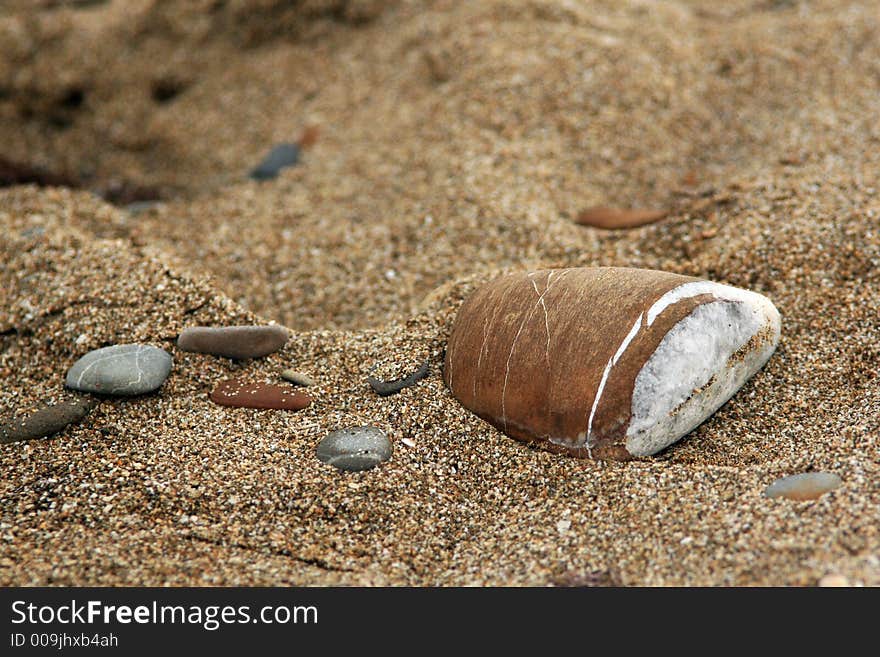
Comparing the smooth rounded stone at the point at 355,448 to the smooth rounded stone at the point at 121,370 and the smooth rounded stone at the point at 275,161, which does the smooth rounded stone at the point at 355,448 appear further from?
the smooth rounded stone at the point at 275,161

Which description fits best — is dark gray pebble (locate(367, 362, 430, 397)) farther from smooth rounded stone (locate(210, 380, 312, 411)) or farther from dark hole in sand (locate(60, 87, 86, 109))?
dark hole in sand (locate(60, 87, 86, 109))

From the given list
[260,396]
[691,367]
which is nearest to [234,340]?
[260,396]

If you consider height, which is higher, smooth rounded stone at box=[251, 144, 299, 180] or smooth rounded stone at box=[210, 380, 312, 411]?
smooth rounded stone at box=[251, 144, 299, 180]

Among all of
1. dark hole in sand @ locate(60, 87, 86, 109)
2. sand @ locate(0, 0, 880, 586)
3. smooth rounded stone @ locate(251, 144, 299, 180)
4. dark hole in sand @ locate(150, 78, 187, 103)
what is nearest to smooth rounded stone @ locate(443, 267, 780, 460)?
sand @ locate(0, 0, 880, 586)

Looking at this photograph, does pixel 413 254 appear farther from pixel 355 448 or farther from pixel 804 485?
pixel 804 485

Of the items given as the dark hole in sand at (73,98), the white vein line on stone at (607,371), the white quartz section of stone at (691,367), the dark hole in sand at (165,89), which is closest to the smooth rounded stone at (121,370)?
the white vein line on stone at (607,371)
